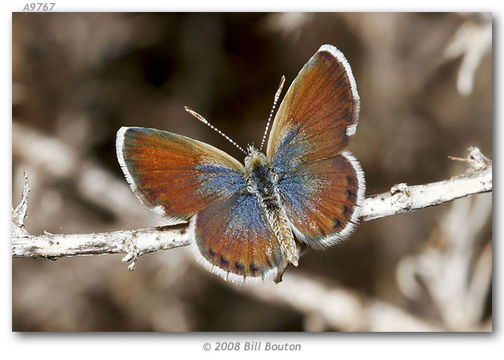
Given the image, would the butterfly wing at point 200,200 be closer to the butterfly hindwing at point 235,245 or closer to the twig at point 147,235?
the butterfly hindwing at point 235,245

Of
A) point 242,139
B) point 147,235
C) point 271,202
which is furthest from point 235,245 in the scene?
point 242,139

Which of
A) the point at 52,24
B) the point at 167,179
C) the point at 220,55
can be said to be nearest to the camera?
the point at 167,179

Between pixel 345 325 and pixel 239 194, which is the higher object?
pixel 239 194

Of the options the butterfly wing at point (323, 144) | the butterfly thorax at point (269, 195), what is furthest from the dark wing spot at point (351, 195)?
the butterfly thorax at point (269, 195)
